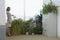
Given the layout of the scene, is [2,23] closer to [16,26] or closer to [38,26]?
[16,26]

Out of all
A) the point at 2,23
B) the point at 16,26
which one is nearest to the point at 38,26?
the point at 16,26

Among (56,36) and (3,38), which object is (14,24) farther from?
(3,38)

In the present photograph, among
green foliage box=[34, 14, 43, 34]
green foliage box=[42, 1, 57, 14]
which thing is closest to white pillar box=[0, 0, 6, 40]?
green foliage box=[42, 1, 57, 14]

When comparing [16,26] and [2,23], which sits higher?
[2,23]

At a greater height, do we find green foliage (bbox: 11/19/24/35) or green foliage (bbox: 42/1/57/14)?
green foliage (bbox: 42/1/57/14)

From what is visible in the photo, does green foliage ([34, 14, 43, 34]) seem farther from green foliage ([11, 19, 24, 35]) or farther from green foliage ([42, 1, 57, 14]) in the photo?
green foliage ([42, 1, 57, 14])

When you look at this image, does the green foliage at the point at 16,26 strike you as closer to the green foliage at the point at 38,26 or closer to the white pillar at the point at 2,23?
the green foliage at the point at 38,26

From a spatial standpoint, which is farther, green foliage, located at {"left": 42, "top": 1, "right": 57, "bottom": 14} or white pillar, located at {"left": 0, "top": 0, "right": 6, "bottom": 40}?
green foliage, located at {"left": 42, "top": 1, "right": 57, "bottom": 14}

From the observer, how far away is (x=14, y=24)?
9.92 metres

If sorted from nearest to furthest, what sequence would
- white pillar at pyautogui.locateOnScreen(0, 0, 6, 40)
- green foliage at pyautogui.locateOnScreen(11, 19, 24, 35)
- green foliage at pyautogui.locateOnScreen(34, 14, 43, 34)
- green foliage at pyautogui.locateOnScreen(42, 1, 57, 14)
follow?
white pillar at pyautogui.locateOnScreen(0, 0, 6, 40) → green foliage at pyautogui.locateOnScreen(42, 1, 57, 14) → green foliage at pyautogui.locateOnScreen(11, 19, 24, 35) → green foliage at pyautogui.locateOnScreen(34, 14, 43, 34)

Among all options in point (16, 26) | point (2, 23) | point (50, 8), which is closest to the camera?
point (2, 23)

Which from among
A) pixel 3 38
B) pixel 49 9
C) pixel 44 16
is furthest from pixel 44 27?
pixel 3 38

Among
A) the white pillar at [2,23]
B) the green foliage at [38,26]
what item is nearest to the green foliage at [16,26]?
the green foliage at [38,26]

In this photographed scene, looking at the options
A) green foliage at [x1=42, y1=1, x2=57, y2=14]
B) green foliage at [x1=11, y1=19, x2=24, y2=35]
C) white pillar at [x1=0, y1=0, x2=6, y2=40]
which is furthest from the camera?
green foliage at [x1=11, y1=19, x2=24, y2=35]
